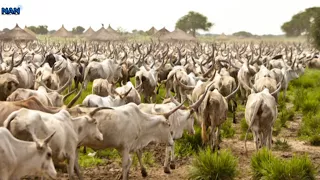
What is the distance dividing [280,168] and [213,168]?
113 centimetres

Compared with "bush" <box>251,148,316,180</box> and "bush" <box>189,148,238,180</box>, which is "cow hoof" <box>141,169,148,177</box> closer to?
"bush" <box>189,148,238,180</box>

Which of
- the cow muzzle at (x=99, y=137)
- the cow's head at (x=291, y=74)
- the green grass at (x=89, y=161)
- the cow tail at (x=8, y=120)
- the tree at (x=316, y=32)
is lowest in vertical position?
the green grass at (x=89, y=161)

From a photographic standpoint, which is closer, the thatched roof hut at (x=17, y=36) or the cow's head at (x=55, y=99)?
the cow's head at (x=55, y=99)

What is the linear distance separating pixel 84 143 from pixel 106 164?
196 centimetres

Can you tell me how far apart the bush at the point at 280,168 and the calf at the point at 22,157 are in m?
3.54

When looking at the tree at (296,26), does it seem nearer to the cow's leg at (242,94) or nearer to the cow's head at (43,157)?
the cow's leg at (242,94)

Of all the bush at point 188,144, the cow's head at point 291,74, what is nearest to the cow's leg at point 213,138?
the bush at point 188,144

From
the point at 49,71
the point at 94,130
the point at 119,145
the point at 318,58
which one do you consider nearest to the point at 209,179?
the point at 119,145

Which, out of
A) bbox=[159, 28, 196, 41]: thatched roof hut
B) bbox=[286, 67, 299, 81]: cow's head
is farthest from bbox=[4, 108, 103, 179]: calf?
bbox=[159, 28, 196, 41]: thatched roof hut

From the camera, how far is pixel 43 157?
19.4 feet

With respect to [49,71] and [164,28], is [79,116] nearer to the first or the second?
[49,71]

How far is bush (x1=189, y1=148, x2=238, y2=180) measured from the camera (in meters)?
8.02

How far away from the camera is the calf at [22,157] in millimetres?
5480

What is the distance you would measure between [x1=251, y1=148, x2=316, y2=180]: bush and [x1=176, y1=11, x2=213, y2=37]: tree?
84748mm
